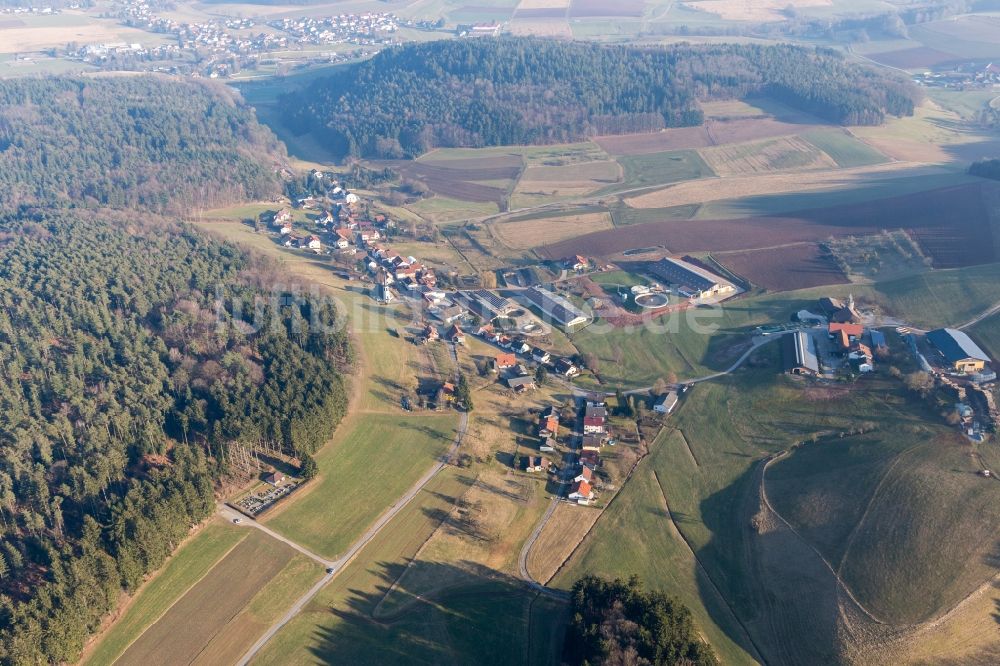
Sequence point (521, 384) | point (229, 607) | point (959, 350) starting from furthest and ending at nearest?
point (521, 384) → point (959, 350) → point (229, 607)

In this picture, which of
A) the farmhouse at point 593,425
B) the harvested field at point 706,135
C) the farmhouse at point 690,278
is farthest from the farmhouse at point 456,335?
the harvested field at point 706,135

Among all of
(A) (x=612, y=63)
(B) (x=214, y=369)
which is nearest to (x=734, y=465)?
(B) (x=214, y=369)

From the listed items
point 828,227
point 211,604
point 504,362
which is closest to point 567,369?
point 504,362

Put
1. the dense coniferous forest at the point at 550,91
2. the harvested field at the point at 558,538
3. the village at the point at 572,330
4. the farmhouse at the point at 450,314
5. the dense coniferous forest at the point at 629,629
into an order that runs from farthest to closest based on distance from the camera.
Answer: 1. the dense coniferous forest at the point at 550,91
2. the farmhouse at the point at 450,314
3. the village at the point at 572,330
4. the harvested field at the point at 558,538
5. the dense coniferous forest at the point at 629,629

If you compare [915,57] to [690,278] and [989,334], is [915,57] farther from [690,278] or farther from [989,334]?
[989,334]

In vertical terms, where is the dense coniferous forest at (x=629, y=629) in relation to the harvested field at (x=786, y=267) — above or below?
below

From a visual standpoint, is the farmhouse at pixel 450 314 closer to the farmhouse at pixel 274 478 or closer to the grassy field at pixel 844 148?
the farmhouse at pixel 274 478
